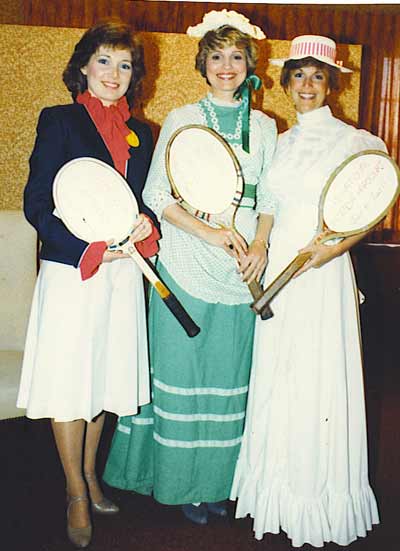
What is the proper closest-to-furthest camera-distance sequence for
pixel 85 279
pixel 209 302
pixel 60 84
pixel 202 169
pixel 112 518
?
1. pixel 85 279
2. pixel 202 169
3. pixel 209 302
4. pixel 112 518
5. pixel 60 84

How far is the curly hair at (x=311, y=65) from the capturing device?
79.4 inches

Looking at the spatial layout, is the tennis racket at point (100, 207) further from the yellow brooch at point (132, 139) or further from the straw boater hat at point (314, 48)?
the straw boater hat at point (314, 48)

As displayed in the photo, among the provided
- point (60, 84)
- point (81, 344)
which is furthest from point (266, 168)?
point (60, 84)

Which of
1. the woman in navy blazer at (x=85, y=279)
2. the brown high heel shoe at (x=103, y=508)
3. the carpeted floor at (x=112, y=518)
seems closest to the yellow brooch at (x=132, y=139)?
the woman in navy blazer at (x=85, y=279)

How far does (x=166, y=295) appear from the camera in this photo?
76.0 inches

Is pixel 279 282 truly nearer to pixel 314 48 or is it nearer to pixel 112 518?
pixel 314 48

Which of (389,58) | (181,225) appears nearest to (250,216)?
(181,225)

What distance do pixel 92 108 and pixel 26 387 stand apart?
3.08 ft

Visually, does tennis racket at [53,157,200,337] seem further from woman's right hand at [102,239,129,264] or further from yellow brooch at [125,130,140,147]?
yellow brooch at [125,130,140,147]

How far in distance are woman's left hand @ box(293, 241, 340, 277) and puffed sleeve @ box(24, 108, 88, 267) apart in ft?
2.24

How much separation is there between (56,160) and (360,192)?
960mm

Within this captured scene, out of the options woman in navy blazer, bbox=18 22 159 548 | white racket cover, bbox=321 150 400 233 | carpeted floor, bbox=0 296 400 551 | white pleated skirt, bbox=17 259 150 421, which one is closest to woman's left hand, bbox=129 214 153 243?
woman in navy blazer, bbox=18 22 159 548

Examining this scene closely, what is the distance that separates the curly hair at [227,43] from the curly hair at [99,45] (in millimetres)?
210

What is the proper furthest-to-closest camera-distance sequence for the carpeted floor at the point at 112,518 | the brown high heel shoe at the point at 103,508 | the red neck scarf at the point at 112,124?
1. the brown high heel shoe at the point at 103,508
2. the carpeted floor at the point at 112,518
3. the red neck scarf at the point at 112,124
